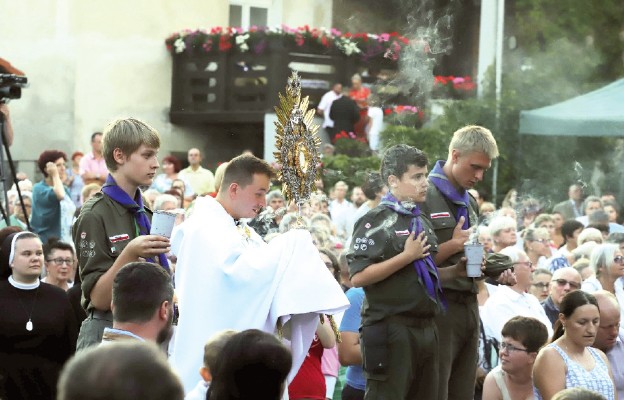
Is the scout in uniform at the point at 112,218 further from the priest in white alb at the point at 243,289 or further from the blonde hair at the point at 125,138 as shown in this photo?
the priest in white alb at the point at 243,289

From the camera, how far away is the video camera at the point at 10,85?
11969mm

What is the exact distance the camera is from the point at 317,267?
618 cm

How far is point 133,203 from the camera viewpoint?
20.8ft

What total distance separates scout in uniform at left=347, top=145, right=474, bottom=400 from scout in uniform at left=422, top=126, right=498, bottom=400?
19 centimetres

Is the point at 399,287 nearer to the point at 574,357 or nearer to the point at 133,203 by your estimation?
the point at 574,357

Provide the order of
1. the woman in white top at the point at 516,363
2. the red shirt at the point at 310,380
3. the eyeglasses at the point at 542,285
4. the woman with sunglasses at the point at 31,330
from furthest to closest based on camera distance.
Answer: the eyeglasses at the point at 542,285 → the woman in white top at the point at 516,363 → the woman with sunglasses at the point at 31,330 → the red shirt at the point at 310,380

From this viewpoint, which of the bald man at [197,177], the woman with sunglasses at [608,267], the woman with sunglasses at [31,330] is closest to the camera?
the woman with sunglasses at [31,330]

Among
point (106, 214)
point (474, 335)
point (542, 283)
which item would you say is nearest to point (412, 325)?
point (474, 335)

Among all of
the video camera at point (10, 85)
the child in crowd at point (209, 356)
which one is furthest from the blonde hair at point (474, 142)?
the video camera at point (10, 85)

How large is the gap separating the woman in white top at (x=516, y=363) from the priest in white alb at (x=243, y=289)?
2150 millimetres

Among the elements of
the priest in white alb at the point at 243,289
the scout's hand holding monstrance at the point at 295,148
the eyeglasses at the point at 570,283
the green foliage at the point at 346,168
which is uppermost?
the scout's hand holding monstrance at the point at 295,148

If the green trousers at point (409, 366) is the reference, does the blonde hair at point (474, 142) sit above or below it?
above

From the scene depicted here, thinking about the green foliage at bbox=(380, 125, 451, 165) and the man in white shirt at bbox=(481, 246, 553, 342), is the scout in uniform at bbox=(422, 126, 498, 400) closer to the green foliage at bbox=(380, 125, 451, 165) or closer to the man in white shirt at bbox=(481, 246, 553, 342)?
the man in white shirt at bbox=(481, 246, 553, 342)

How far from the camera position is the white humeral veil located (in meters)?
6.14
